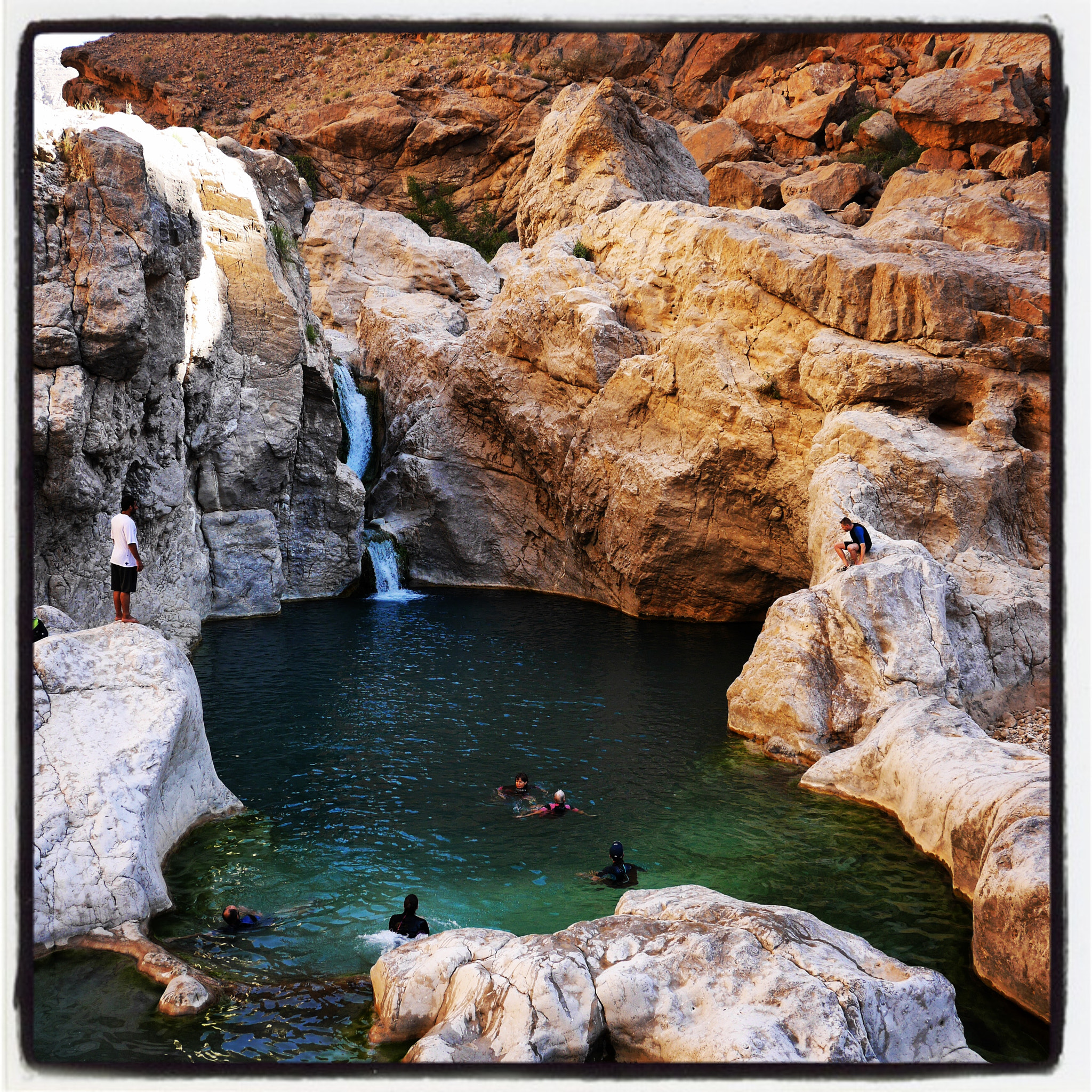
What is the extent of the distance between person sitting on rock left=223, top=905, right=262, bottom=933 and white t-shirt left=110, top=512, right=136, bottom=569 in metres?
5.90

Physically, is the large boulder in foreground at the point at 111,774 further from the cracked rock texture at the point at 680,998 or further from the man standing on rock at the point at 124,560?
the cracked rock texture at the point at 680,998

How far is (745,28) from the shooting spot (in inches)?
179

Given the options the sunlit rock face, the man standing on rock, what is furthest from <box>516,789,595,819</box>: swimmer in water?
the sunlit rock face

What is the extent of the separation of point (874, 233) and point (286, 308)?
19.6m

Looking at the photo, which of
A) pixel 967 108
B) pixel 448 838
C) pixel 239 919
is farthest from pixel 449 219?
pixel 239 919

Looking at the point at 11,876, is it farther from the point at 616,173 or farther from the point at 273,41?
the point at 273,41

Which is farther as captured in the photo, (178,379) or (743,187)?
(743,187)

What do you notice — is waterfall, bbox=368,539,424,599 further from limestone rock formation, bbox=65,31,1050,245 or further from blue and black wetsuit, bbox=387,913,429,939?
limestone rock formation, bbox=65,31,1050,245

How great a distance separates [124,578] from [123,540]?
2.24 ft

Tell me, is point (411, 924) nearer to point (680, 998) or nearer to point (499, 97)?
point (680, 998)

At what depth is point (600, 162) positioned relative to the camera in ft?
120

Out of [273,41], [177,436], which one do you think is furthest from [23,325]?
[273,41]

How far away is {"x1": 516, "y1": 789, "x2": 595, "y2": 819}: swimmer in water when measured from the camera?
14930 mm

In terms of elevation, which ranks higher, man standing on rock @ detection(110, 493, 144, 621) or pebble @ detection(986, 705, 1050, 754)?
man standing on rock @ detection(110, 493, 144, 621)
